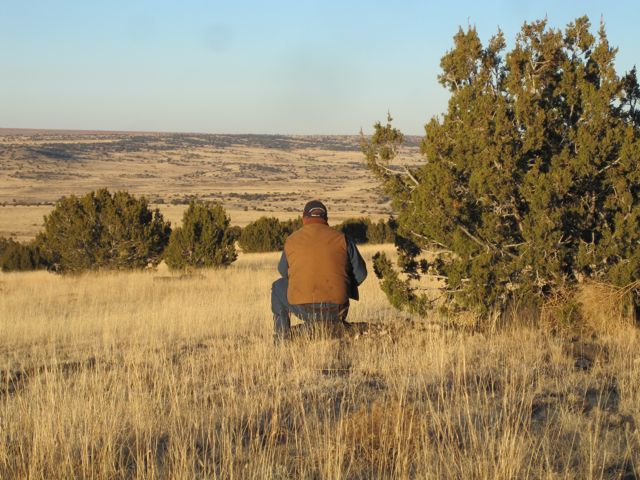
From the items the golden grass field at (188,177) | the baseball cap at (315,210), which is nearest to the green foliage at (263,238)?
the golden grass field at (188,177)

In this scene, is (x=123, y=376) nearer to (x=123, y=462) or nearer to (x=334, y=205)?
(x=123, y=462)

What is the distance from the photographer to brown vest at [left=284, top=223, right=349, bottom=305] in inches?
287

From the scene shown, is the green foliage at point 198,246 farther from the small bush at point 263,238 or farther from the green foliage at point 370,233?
the green foliage at point 370,233

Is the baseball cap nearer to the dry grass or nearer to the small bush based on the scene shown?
the dry grass

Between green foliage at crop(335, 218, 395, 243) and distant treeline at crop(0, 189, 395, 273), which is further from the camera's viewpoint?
green foliage at crop(335, 218, 395, 243)

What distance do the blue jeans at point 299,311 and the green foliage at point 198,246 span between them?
1394 centimetres

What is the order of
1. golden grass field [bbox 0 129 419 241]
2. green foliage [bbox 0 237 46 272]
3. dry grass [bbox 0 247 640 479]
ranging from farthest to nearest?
golden grass field [bbox 0 129 419 241]
green foliage [bbox 0 237 46 272]
dry grass [bbox 0 247 640 479]

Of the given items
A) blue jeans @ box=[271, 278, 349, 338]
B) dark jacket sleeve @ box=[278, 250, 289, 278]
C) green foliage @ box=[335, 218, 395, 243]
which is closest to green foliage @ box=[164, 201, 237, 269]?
green foliage @ box=[335, 218, 395, 243]

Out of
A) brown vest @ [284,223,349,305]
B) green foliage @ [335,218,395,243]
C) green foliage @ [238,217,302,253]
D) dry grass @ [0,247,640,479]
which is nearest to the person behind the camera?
dry grass @ [0,247,640,479]

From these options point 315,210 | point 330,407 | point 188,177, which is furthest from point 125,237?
point 188,177

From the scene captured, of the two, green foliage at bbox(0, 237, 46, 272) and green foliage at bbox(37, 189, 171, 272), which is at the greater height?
green foliage at bbox(37, 189, 171, 272)

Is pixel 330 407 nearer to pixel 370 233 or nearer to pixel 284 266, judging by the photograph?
pixel 284 266

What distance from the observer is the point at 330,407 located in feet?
15.9

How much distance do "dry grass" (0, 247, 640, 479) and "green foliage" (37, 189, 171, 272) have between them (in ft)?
43.2
